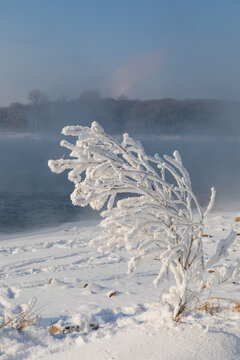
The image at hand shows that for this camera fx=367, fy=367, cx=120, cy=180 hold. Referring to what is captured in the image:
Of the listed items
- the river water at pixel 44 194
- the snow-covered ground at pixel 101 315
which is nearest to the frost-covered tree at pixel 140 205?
the snow-covered ground at pixel 101 315

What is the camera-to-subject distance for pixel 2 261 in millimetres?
8047

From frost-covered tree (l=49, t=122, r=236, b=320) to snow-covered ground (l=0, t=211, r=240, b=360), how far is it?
0.25 metres

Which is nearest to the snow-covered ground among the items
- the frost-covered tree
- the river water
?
the frost-covered tree

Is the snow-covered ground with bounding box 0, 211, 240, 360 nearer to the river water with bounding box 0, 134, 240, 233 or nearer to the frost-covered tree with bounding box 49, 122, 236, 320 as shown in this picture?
the frost-covered tree with bounding box 49, 122, 236, 320

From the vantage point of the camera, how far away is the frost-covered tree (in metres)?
3.00

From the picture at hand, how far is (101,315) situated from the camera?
407 cm

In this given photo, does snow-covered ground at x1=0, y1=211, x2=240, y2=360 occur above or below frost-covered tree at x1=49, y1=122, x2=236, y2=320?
below

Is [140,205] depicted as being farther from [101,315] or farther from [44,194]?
[44,194]

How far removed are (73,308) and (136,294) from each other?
0.98 metres

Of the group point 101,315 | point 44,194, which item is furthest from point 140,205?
point 44,194

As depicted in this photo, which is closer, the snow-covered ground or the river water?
the snow-covered ground

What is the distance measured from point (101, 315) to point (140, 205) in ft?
5.55

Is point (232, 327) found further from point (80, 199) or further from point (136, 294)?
point (136, 294)

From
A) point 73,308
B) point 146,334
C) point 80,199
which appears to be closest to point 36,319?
point 73,308
